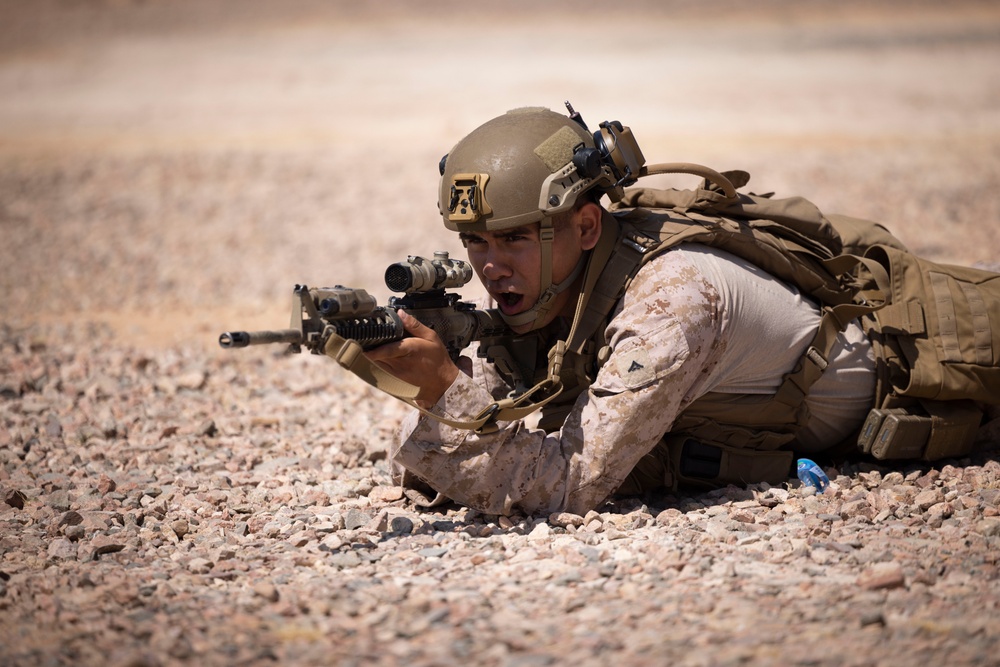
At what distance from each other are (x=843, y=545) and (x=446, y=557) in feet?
5.11

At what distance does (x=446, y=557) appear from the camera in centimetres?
434

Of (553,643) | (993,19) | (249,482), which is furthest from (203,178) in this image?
(993,19)

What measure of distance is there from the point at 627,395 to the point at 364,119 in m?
19.9

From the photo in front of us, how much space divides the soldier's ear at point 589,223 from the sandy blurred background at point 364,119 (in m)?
5.96

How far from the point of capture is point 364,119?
2331 centimetres

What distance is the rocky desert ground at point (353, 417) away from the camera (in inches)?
141

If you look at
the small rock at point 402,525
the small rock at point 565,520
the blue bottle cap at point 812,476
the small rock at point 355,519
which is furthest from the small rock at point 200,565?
the blue bottle cap at point 812,476

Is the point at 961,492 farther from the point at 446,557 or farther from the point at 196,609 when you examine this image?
the point at 196,609

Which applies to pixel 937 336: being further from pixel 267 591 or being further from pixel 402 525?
pixel 267 591

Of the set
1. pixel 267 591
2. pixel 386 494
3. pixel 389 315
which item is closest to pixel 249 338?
pixel 389 315

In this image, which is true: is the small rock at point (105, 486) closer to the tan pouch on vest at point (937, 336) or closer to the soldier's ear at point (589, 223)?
the soldier's ear at point (589, 223)

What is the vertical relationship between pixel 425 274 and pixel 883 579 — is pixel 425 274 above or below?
above

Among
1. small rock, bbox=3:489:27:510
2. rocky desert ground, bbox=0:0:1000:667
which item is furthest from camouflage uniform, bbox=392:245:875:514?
small rock, bbox=3:489:27:510

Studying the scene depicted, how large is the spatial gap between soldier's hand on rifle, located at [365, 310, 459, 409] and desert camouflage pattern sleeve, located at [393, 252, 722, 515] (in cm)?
5
